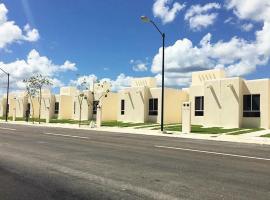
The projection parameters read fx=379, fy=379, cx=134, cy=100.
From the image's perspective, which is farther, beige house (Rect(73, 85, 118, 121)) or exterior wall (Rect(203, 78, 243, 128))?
beige house (Rect(73, 85, 118, 121))

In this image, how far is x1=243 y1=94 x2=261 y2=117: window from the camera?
3117cm

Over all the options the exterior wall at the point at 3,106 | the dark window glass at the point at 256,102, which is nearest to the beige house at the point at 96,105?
the dark window glass at the point at 256,102

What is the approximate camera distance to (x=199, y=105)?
119 feet

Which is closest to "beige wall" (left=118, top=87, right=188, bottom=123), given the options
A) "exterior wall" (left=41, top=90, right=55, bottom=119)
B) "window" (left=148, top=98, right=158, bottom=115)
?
"window" (left=148, top=98, right=158, bottom=115)

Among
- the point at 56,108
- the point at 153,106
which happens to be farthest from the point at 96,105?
the point at 56,108

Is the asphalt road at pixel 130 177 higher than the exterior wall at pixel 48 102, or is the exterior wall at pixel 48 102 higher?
the exterior wall at pixel 48 102

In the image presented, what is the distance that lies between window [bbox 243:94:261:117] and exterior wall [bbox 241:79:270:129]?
30 cm

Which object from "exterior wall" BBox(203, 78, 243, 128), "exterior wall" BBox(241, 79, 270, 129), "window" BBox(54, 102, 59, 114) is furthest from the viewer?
"window" BBox(54, 102, 59, 114)

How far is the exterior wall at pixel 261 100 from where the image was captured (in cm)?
3033

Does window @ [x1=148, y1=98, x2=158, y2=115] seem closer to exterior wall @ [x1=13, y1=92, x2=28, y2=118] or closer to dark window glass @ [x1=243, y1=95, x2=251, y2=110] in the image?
dark window glass @ [x1=243, y1=95, x2=251, y2=110]

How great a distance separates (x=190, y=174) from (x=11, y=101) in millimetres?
69326

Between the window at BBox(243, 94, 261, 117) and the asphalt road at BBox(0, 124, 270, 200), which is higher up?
the window at BBox(243, 94, 261, 117)

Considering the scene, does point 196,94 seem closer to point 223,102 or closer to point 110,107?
point 223,102

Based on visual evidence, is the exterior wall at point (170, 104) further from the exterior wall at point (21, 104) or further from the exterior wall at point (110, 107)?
the exterior wall at point (21, 104)
